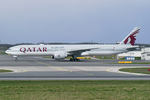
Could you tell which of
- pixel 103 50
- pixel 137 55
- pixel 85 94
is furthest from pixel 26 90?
pixel 137 55

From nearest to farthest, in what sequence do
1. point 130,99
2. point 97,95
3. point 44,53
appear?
point 130,99
point 97,95
point 44,53

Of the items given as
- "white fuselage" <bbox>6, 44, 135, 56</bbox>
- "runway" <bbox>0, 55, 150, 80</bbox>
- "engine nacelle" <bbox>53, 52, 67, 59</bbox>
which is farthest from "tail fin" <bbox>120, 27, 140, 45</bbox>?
"runway" <bbox>0, 55, 150, 80</bbox>

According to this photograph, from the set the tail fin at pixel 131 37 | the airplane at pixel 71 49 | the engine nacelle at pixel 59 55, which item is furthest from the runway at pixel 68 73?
the tail fin at pixel 131 37

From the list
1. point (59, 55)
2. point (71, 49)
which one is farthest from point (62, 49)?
point (59, 55)

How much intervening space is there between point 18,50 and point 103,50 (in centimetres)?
1957

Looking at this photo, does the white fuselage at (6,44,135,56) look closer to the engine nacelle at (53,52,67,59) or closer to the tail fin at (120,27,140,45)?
the engine nacelle at (53,52,67,59)

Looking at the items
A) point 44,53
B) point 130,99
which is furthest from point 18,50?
point 130,99

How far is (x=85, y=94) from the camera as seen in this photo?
17062 millimetres

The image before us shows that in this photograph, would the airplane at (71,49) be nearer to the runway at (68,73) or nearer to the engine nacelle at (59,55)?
the engine nacelle at (59,55)

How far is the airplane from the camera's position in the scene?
2511 inches

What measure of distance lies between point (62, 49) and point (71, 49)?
82.9 inches

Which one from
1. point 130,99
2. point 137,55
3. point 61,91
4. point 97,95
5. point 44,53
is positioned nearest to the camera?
point 130,99

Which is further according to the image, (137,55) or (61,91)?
(137,55)

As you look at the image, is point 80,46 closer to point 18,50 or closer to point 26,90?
point 18,50
